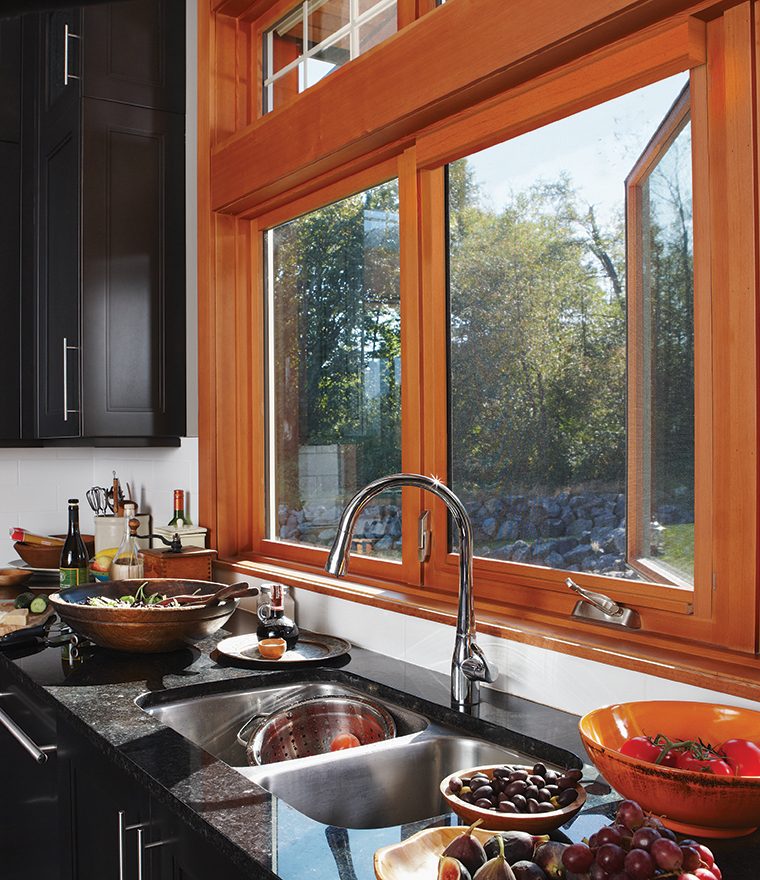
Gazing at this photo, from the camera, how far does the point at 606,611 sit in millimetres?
1599

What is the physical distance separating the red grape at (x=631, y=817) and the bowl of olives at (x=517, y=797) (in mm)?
163

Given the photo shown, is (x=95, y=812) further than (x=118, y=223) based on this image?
No

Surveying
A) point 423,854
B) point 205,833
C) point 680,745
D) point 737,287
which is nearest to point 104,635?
point 205,833

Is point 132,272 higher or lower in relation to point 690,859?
higher

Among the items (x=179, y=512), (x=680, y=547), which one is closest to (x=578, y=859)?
(x=680, y=547)

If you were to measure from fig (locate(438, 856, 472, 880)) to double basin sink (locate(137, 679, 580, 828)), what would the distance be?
53 cm

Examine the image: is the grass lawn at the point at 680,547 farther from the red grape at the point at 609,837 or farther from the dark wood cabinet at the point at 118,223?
the dark wood cabinet at the point at 118,223

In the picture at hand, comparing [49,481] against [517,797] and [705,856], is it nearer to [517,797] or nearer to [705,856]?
[517,797]

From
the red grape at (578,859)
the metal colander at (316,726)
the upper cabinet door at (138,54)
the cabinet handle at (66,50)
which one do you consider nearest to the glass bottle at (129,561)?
the metal colander at (316,726)

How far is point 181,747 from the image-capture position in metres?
1.46

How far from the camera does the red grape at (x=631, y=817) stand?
96 centimetres

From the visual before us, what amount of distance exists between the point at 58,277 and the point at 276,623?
1728 mm

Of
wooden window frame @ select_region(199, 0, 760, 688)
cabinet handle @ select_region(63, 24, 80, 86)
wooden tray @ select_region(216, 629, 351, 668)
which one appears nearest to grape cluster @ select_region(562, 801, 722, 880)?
wooden window frame @ select_region(199, 0, 760, 688)

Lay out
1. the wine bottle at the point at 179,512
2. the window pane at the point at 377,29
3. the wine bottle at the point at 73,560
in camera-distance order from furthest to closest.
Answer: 1. the wine bottle at the point at 179,512
2. the wine bottle at the point at 73,560
3. the window pane at the point at 377,29
